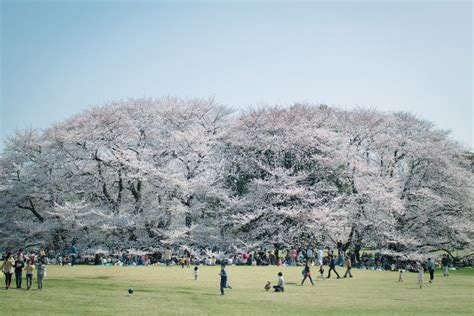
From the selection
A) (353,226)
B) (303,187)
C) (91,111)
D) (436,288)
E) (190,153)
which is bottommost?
(436,288)

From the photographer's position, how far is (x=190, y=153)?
2111 inches

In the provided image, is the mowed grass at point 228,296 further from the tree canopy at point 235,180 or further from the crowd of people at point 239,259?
the tree canopy at point 235,180

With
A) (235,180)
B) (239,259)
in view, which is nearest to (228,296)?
(239,259)

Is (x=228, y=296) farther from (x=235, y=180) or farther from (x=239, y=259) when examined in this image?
(x=235, y=180)

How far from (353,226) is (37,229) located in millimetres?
30627

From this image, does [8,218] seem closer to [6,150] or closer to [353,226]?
[6,150]

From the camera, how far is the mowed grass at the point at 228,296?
821 inches

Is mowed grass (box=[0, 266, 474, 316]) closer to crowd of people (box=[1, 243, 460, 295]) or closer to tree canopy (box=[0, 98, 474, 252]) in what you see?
crowd of people (box=[1, 243, 460, 295])

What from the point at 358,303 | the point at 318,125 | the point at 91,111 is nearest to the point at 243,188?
the point at 318,125

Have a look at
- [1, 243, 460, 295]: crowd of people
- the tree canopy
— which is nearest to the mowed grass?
[1, 243, 460, 295]: crowd of people

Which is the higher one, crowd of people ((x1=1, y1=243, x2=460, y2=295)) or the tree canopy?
the tree canopy

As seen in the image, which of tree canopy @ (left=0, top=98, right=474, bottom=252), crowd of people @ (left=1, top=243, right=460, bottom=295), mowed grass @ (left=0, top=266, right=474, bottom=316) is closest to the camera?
mowed grass @ (left=0, top=266, right=474, bottom=316)

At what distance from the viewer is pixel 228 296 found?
25.1m

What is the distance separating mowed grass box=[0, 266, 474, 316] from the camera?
20.9 meters
